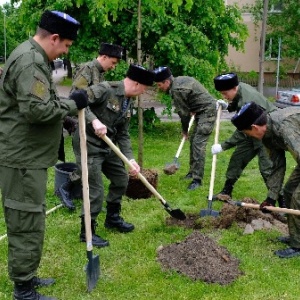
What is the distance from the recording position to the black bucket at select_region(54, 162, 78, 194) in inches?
263

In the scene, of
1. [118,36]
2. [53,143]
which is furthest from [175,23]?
[53,143]

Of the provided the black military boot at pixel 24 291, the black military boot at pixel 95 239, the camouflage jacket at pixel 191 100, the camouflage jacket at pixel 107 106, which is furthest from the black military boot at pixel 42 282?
the camouflage jacket at pixel 191 100

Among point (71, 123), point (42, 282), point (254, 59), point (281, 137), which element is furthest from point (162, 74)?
point (254, 59)

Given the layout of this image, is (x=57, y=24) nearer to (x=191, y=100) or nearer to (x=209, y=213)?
(x=209, y=213)

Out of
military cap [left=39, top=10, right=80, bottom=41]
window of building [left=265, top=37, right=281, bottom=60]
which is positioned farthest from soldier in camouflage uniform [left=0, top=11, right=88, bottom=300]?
window of building [left=265, top=37, right=281, bottom=60]

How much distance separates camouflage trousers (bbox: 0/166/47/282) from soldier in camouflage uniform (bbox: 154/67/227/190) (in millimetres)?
3843

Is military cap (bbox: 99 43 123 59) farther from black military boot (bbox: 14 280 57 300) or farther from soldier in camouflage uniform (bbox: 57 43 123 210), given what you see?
black military boot (bbox: 14 280 57 300)

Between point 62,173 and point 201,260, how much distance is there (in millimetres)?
2727

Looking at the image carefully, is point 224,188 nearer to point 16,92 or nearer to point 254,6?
point 16,92

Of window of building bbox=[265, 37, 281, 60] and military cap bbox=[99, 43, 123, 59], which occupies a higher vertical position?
military cap bbox=[99, 43, 123, 59]

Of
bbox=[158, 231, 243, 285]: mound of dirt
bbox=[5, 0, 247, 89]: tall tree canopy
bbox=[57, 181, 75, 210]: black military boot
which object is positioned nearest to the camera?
bbox=[158, 231, 243, 285]: mound of dirt

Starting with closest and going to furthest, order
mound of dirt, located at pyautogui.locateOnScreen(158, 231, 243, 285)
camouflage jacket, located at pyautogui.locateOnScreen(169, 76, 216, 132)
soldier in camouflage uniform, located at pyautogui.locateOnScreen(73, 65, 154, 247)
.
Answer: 1. mound of dirt, located at pyautogui.locateOnScreen(158, 231, 243, 285)
2. soldier in camouflage uniform, located at pyautogui.locateOnScreen(73, 65, 154, 247)
3. camouflage jacket, located at pyautogui.locateOnScreen(169, 76, 216, 132)

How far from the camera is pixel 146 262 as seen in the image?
190 inches

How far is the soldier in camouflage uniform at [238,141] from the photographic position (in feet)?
20.7
